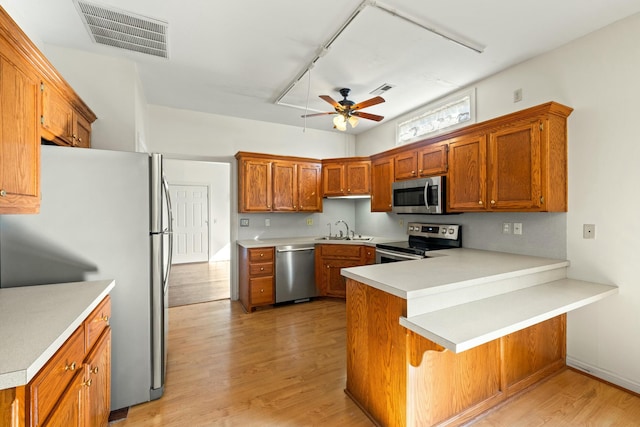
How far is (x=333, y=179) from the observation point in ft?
14.9

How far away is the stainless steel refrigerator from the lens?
1.67 metres

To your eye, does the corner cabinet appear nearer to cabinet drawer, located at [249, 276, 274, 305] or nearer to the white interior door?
cabinet drawer, located at [249, 276, 274, 305]

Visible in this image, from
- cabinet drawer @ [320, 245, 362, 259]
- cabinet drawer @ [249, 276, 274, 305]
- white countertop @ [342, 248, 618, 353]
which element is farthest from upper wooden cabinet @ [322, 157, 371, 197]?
white countertop @ [342, 248, 618, 353]

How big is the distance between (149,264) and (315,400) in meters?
1.51

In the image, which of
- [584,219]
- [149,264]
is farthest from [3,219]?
[584,219]

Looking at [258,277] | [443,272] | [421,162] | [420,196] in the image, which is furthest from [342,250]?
[443,272]

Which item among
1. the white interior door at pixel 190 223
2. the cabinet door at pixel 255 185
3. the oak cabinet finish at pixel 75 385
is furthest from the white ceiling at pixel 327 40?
the white interior door at pixel 190 223

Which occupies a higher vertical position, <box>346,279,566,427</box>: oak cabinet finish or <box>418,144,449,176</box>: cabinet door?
<box>418,144,449,176</box>: cabinet door

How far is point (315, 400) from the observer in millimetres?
2025

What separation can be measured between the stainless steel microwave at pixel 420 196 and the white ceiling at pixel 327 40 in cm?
110

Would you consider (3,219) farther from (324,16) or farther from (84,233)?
(324,16)

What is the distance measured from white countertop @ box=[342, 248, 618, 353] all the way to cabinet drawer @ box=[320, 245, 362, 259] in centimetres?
175

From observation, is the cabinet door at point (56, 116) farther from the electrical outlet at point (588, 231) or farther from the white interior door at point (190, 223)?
the white interior door at point (190, 223)

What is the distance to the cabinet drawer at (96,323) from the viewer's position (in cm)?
135
